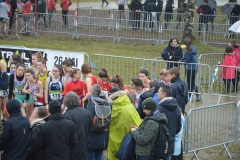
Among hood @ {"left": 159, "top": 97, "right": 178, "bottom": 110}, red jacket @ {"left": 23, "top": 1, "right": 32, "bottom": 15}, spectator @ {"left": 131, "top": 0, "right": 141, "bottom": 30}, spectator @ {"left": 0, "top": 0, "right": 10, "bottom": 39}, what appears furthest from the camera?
red jacket @ {"left": 23, "top": 1, "right": 32, "bottom": 15}

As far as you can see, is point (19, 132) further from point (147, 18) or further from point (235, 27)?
point (147, 18)

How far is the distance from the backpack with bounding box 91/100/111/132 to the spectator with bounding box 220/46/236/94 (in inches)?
288

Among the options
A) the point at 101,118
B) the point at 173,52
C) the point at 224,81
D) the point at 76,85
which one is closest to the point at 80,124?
the point at 101,118

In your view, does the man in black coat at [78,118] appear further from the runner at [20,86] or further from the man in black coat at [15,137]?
the runner at [20,86]

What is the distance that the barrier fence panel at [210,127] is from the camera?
1220 centimetres

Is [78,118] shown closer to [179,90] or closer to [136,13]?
[179,90]

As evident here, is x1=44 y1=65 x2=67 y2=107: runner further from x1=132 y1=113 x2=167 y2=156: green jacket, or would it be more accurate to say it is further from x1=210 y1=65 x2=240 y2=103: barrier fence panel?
x1=210 y1=65 x2=240 y2=103: barrier fence panel

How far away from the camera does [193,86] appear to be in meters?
17.6

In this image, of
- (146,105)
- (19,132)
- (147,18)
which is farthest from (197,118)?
(147,18)

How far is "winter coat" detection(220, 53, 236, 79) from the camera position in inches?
695

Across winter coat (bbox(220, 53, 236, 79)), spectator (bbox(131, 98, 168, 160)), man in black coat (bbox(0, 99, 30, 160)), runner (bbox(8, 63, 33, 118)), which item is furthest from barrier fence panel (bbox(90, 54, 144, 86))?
man in black coat (bbox(0, 99, 30, 160))

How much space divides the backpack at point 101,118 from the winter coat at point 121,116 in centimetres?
25

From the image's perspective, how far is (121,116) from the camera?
1080 cm

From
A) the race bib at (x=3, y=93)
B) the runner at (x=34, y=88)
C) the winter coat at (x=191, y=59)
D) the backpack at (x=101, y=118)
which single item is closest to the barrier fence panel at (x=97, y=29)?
the winter coat at (x=191, y=59)
